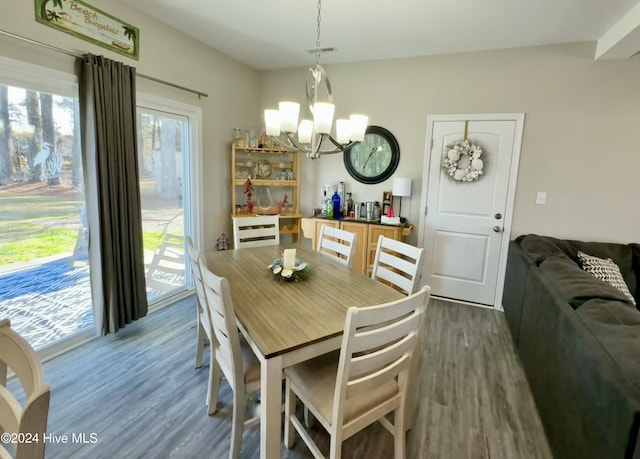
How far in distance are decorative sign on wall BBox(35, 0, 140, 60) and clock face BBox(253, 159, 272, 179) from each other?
5.58 feet

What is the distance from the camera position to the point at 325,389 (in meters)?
1.47

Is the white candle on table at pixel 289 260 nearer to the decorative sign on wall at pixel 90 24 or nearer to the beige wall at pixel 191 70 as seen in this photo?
the beige wall at pixel 191 70

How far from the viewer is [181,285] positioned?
3.63 m

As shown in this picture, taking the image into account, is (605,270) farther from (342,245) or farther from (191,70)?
(191,70)

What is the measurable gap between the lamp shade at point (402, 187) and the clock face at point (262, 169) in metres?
1.62

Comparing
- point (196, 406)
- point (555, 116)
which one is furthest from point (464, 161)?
point (196, 406)

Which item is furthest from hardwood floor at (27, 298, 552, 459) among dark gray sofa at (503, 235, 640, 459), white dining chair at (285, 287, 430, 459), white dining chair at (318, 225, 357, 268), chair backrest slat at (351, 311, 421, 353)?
white dining chair at (318, 225, 357, 268)

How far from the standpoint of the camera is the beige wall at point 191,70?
2.07 meters

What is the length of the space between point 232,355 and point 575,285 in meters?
1.79

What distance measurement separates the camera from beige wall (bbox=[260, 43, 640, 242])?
302 centimetres

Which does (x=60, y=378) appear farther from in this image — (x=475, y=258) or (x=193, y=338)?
(x=475, y=258)

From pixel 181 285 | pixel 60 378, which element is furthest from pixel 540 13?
pixel 60 378

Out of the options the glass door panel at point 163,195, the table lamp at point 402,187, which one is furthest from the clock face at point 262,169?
the table lamp at point 402,187

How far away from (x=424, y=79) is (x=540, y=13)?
1200mm
